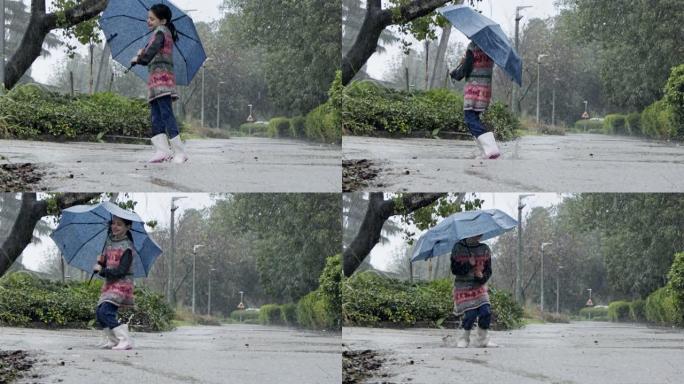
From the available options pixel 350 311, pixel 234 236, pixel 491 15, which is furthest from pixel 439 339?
pixel 491 15

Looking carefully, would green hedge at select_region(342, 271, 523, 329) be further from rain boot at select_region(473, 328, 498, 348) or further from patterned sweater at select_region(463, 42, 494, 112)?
patterned sweater at select_region(463, 42, 494, 112)

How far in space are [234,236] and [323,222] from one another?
Result: 87 centimetres

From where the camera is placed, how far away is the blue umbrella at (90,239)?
11.7 meters

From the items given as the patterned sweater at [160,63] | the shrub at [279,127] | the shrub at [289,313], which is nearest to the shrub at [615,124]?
A: the shrub at [279,127]

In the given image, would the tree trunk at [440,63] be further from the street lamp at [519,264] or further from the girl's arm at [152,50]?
the girl's arm at [152,50]

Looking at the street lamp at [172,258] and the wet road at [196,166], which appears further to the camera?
the street lamp at [172,258]

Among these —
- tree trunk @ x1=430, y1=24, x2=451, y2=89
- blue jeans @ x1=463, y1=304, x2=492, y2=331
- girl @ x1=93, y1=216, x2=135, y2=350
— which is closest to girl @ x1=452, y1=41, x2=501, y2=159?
tree trunk @ x1=430, y1=24, x2=451, y2=89

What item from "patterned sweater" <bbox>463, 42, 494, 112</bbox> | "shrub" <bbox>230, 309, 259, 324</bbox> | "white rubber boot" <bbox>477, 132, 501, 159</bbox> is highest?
"patterned sweater" <bbox>463, 42, 494, 112</bbox>

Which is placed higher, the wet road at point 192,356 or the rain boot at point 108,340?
the rain boot at point 108,340

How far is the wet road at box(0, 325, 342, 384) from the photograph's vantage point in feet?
37.1

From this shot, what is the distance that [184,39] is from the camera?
11.9 meters

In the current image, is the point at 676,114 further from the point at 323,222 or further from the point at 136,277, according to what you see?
the point at 136,277

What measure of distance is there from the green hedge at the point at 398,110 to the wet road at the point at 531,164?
135 millimetres

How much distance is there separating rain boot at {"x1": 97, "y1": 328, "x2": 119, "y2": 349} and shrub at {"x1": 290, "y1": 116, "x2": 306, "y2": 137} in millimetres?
2671
